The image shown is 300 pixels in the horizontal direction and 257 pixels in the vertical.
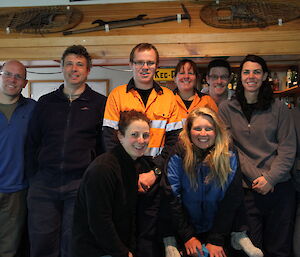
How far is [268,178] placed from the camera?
6.13ft

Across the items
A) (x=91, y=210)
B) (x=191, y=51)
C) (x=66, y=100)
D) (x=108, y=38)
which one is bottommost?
(x=91, y=210)

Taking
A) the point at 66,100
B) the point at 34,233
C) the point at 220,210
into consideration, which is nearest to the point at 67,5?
the point at 66,100

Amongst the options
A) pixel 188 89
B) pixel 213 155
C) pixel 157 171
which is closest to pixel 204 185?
pixel 213 155

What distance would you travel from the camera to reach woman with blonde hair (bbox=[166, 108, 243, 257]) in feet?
5.82

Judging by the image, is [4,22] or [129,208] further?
[4,22]

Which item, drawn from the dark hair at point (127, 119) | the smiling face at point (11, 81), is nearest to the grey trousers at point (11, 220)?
the smiling face at point (11, 81)

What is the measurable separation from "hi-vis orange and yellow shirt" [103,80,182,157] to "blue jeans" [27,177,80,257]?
1.76 ft

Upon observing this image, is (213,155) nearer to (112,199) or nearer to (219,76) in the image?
(112,199)

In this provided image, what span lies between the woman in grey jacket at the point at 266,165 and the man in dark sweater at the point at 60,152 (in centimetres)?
104

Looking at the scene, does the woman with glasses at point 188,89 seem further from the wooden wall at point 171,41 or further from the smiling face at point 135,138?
the smiling face at point 135,138

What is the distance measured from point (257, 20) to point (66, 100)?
5.66 feet

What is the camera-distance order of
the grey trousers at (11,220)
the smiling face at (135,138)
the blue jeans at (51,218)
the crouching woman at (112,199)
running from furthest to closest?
the grey trousers at (11,220), the blue jeans at (51,218), the smiling face at (135,138), the crouching woman at (112,199)

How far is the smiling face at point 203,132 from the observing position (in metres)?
1.81

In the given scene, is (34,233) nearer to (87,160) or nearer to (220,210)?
(87,160)
